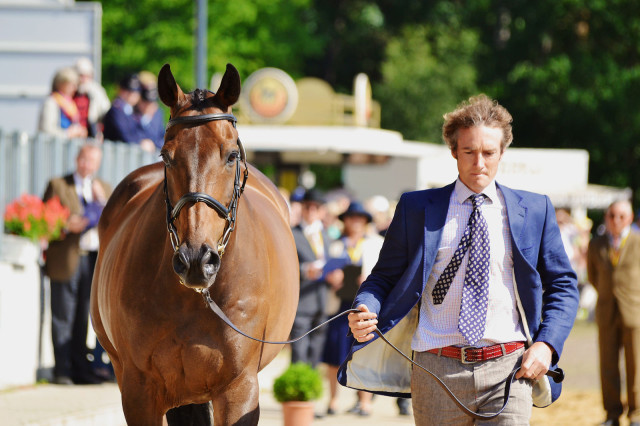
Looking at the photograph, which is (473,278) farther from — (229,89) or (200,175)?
(229,89)

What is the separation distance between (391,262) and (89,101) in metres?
8.50

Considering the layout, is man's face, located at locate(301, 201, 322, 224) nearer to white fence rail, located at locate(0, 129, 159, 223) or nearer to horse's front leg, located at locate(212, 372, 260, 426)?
white fence rail, located at locate(0, 129, 159, 223)

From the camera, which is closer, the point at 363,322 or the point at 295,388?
the point at 363,322

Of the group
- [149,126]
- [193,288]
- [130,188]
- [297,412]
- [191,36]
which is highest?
[191,36]

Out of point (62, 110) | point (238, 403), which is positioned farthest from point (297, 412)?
point (62, 110)

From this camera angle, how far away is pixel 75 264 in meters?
11.0

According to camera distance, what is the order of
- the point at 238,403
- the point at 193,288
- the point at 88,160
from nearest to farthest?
the point at 193,288, the point at 238,403, the point at 88,160

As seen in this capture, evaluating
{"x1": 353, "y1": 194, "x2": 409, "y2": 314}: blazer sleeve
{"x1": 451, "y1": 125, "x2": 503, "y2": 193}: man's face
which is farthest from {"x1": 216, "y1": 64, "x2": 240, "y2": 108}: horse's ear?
{"x1": 451, "y1": 125, "x2": 503, "y2": 193}: man's face

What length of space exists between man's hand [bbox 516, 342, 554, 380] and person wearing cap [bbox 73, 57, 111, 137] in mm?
8953

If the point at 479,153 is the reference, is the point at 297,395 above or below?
below

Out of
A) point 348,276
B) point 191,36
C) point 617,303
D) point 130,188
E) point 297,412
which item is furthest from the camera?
point 191,36

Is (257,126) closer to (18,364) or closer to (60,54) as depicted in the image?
(60,54)

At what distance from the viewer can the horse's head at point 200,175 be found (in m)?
4.66

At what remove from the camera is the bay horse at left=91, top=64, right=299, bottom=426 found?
4902 mm
